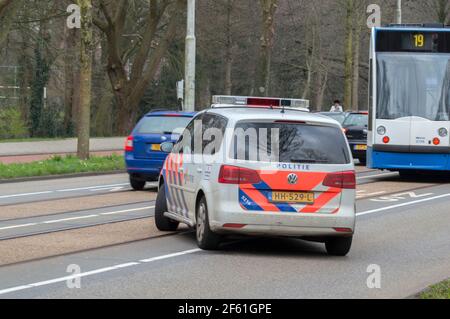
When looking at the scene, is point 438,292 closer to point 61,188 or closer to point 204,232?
point 204,232

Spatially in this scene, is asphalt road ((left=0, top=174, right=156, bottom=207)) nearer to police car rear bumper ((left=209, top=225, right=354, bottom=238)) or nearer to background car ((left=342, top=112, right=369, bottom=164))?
police car rear bumper ((left=209, top=225, right=354, bottom=238))

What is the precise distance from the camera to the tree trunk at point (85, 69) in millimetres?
28297

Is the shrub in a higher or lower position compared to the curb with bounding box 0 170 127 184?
higher

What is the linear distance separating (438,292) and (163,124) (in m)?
13.2

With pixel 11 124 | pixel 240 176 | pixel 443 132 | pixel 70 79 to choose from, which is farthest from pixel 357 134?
pixel 70 79

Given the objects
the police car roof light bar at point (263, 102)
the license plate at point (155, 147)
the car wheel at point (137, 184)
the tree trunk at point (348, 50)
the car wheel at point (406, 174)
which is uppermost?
the tree trunk at point (348, 50)

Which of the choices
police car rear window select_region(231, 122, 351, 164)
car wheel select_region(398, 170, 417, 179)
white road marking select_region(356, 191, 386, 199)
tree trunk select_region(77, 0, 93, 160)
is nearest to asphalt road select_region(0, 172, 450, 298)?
police car rear window select_region(231, 122, 351, 164)

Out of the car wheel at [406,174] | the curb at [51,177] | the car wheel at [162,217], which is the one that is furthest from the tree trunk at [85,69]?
the car wheel at [162,217]

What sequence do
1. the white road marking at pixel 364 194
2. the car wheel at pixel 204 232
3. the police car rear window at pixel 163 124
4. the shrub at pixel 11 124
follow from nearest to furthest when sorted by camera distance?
the car wheel at pixel 204 232 < the white road marking at pixel 364 194 < the police car rear window at pixel 163 124 < the shrub at pixel 11 124

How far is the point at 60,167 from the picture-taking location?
27.2 m

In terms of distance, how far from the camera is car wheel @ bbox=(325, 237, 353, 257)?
12.3 m

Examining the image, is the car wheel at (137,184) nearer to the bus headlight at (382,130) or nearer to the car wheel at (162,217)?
the bus headlight at (382,130)

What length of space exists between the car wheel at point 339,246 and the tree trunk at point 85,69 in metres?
17.1

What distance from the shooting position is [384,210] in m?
17.9
